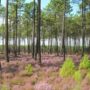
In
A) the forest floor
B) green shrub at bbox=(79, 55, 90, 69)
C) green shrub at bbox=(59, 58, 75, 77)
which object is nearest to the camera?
the forest floor

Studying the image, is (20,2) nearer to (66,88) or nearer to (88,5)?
(88,5)

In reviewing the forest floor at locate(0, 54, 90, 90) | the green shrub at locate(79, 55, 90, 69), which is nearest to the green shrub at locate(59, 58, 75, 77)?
the forest floor at locate(0, 54, 90, 90)

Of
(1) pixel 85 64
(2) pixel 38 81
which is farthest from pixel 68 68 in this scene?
(1) pixel 85 64

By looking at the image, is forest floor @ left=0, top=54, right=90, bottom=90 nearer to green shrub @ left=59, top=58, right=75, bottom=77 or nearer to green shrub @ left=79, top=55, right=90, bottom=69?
green shrub @ left=59, top=58, right=75, bottom=77

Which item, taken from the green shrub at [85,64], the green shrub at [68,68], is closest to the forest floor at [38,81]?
the green shrub at [68,68]

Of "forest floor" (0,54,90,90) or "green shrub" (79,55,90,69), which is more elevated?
"green shrub" (79,55,90,69)

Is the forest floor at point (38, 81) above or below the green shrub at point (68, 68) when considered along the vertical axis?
below

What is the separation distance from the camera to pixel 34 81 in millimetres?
16062

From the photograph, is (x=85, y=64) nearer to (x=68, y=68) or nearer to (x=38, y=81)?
(x=68, y=68)

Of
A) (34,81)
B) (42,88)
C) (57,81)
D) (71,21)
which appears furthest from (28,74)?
(71,21)

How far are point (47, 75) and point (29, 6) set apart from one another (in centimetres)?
3103

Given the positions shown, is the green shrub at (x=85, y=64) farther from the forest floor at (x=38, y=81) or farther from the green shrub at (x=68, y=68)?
the green shrub at (x=68, y=68)

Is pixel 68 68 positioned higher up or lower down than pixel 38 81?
higher up

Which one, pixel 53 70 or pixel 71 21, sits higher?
pixel 71 21
